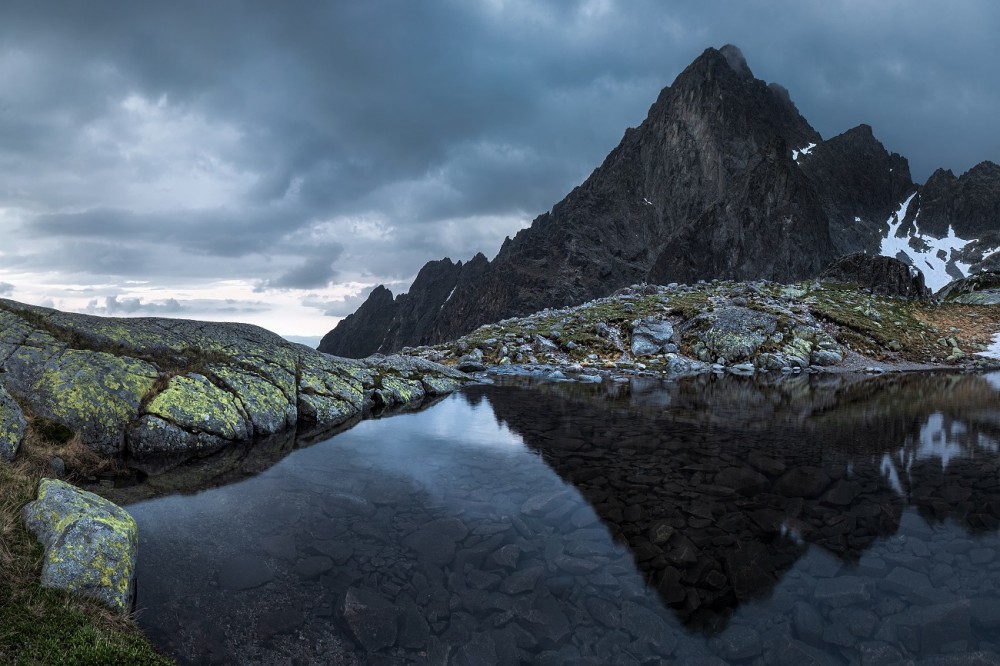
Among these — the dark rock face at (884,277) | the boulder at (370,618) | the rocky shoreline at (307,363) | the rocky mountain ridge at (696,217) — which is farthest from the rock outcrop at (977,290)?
the boulder at (370,618)

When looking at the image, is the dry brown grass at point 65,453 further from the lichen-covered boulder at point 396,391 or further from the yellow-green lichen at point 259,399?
the lichen-covered boulder at point 396,391

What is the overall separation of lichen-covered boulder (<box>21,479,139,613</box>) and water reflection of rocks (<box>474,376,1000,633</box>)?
26.3ft

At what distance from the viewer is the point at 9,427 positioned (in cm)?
1128

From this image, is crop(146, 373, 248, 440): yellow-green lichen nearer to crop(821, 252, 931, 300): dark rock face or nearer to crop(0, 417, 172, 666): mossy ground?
crop(0, 417, 172, 666): mossy ground

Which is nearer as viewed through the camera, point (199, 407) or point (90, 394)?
point (90, 394)

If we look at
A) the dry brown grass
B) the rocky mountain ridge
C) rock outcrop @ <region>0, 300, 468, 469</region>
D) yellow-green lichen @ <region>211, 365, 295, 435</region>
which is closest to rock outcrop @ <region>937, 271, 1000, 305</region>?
the rocky mountain ridge

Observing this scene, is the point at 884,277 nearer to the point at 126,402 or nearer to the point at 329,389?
the point at 329,389

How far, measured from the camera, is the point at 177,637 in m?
6.81

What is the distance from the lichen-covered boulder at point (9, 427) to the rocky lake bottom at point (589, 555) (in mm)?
3121

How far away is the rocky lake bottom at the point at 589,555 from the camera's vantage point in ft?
22.5

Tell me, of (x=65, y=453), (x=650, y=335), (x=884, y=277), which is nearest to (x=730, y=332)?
(x=650, y=335)

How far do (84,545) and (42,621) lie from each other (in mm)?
1567

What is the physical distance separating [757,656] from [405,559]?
19.5 ft

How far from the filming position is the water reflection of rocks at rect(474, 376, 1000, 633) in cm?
899
